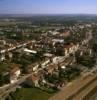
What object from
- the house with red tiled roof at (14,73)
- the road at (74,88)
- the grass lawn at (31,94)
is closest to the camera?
the grass lawn at (31,94)

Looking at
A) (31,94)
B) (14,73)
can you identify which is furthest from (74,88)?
(14,73)

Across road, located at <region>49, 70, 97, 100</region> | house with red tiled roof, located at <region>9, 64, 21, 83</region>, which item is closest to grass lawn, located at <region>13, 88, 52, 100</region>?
road, located at <region>49, 70, 97, 100</region>

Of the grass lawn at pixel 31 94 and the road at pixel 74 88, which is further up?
the grass lawn at pixel 31 94

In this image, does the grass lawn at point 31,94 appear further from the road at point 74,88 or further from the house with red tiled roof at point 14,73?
the house with red tiled roof at point 14,73

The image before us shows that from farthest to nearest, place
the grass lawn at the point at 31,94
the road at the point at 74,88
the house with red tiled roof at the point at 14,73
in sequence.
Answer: the house with red tiled roof at the point at 14,73
the road at the point at 74,88
the grass lawn at the point at 31,94

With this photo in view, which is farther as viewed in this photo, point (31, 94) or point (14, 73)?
point (14, 73)

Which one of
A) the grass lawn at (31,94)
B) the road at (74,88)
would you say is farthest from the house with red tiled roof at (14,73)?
the road at (74,88)

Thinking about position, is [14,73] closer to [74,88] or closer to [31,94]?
[31,94]

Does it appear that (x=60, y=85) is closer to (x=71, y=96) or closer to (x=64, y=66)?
(x=71, y=96)
